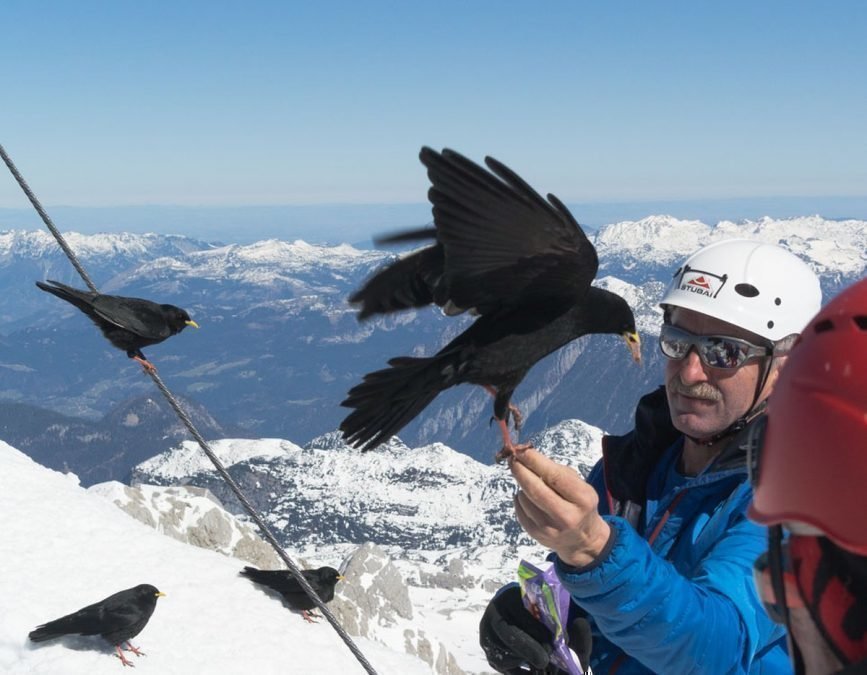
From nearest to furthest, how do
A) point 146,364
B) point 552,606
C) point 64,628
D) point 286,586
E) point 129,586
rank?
point 552,606, point 146,364, point 64,628, point 129,586, point 286,586

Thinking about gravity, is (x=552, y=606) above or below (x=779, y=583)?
below

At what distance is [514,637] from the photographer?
4449mm

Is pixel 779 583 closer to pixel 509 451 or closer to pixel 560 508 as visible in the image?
pixel 560 508

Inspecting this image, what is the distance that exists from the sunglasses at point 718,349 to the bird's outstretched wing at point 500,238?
1123 millimetres

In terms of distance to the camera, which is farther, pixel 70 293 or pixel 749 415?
pixel 70 293

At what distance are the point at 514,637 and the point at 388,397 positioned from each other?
2.05m

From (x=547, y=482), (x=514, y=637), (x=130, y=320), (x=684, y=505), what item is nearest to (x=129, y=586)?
(x=130, y=320)

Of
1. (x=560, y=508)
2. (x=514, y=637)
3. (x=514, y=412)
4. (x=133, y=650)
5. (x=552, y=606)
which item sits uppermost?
(x=514, y=412)

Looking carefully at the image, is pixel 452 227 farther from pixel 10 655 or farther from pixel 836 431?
pixel 10 655

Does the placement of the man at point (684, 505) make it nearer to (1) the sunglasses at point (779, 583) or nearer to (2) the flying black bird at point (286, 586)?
(1) the sunglasses at point (779, 583)

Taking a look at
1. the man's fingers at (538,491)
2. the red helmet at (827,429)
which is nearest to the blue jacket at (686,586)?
the man's fingers at (538,491)

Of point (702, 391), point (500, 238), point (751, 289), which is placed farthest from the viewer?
point (751, 289)

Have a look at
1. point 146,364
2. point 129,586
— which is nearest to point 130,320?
point 146,364

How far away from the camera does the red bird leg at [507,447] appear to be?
283cm
